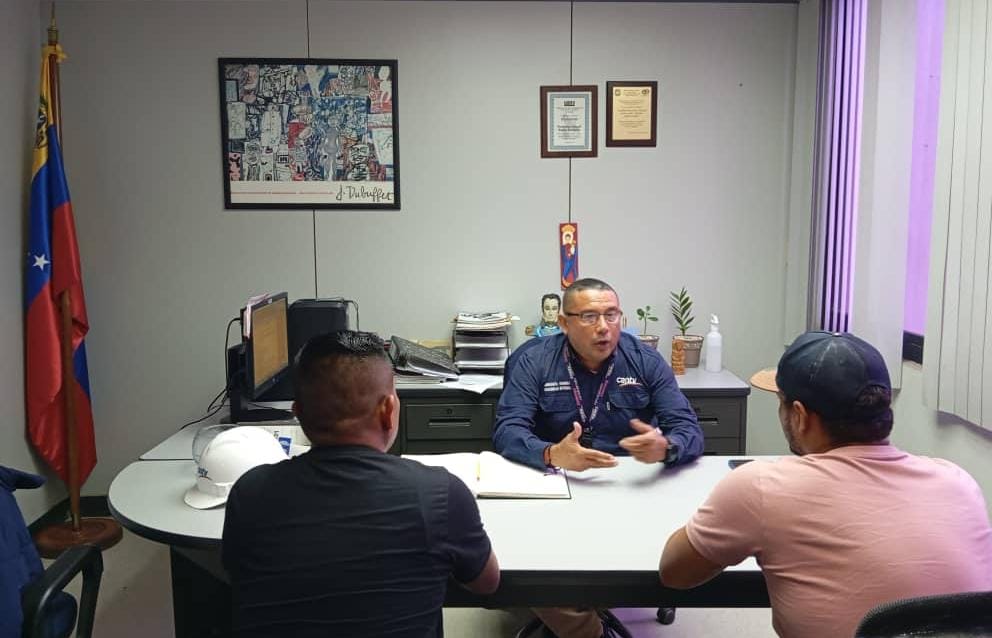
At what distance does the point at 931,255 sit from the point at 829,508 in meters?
1.66

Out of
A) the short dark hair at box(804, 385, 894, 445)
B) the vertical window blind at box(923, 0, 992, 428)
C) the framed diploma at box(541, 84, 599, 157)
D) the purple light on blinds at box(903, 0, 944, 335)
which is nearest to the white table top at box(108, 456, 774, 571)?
the short dark hair at box(804, 385, 894, 445)

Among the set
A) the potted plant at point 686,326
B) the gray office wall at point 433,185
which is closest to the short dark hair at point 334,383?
the gray office wall at point 433,185

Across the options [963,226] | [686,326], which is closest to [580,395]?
[963,226]

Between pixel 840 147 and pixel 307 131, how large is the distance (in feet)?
7.94

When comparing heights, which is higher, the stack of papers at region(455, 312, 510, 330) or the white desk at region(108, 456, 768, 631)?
the stack of papers at region(455, 312, 510, 330)

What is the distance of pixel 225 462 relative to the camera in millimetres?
1938

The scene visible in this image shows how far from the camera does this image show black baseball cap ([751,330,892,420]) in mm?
1352

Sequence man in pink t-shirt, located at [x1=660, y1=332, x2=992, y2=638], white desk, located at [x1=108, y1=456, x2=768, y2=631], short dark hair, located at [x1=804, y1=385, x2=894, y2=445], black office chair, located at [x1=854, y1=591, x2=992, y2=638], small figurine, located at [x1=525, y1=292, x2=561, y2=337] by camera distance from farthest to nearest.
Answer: small figurine, located at [x1=525, y1=292, x2=561, y2=337], white desk, located at [x1=108, y1=456, x2=768, y2=631], short dark hair, located at [x1=804, y1=385, x2=894, y2=445], man in pink t-shirt, located at [x1=660, y1=332, x2=992, y2=638], black office chair, located at [x1=854, y1=591, x2=992, y2=638]

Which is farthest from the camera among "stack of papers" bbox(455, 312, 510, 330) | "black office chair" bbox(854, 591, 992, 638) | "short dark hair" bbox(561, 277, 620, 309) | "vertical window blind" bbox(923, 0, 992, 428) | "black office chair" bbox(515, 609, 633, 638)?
"stack of papers" bbox(455, 312, 510, 330)

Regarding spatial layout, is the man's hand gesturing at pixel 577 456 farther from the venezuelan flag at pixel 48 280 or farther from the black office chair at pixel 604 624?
the venezuelan flag at pixel 48 280

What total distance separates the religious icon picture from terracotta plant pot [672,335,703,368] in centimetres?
59

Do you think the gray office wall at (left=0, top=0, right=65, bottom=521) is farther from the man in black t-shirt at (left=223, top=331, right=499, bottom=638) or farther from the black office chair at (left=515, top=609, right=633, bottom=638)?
the man in black t-shirt at (left=223, top=331, right=499, bottom=638)

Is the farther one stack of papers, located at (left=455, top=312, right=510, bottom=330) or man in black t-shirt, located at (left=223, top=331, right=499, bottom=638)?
stack of papers, located at (left=455, top=312, right=510, bottom=330)

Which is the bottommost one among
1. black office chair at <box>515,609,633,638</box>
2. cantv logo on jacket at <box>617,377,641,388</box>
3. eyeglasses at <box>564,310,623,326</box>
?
black office chair at <box>515,609,633,638</box>
